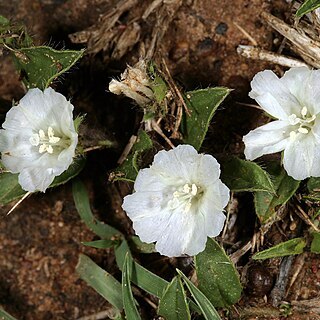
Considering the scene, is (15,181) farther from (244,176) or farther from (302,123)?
(302,123)

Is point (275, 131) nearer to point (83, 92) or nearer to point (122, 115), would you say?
Answer: point (122, 115)

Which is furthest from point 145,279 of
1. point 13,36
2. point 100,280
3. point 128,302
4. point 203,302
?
point 13,36

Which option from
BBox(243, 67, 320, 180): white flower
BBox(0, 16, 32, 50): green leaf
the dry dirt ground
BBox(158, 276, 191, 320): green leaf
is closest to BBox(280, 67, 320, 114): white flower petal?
BBox(243, 67, 320, 180): white flower

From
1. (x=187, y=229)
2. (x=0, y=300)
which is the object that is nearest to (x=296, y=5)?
(x=187, y=229)

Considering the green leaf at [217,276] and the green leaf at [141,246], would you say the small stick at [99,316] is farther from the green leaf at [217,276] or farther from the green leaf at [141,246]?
the green leaf at [217,276]

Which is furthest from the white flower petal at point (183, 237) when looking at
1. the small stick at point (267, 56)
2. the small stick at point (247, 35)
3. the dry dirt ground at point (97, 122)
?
the small stick at point (247, 35)

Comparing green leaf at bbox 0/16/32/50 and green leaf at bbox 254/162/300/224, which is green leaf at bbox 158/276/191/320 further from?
green leaf at bbox 0/16/32/50

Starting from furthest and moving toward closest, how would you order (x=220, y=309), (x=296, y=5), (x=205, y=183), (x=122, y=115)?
(x=122, y=115), (x=296, y=5), (x=220, y=309), (x=205, y=183)
